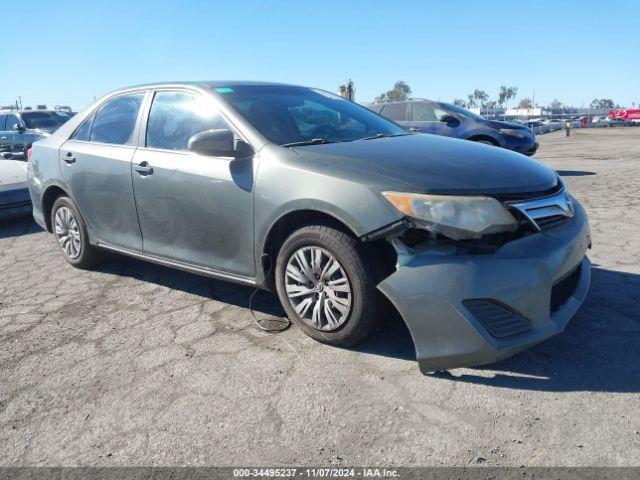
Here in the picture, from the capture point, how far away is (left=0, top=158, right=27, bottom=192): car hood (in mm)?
7053

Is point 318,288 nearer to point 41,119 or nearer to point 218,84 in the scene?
point 218,84

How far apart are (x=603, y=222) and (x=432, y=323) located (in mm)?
4166

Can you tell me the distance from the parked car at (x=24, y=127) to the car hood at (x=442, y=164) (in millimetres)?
13125

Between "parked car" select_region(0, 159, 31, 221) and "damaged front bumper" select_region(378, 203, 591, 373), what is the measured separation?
6.12 meters

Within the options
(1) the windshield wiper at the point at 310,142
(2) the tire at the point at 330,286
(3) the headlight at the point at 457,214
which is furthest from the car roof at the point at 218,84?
(3) the headlight at the point at 457,214

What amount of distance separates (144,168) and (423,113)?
330 inches

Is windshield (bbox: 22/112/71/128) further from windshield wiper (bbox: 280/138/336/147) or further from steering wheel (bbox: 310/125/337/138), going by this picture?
windshield wiper (bbox: 280/138/336/147)

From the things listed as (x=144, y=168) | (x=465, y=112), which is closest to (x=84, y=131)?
(x=144, y=168)

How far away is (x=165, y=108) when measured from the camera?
390cm

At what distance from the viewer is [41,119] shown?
14.9 metres

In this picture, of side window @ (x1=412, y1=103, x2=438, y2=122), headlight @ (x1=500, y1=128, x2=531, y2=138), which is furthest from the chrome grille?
side window @ (x1=412, y1=103, x2=438, y2=122)

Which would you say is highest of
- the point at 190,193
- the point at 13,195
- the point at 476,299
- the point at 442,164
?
the point at 442,164

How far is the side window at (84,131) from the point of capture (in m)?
4.52

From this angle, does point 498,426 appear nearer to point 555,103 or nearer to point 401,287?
point 401,287
